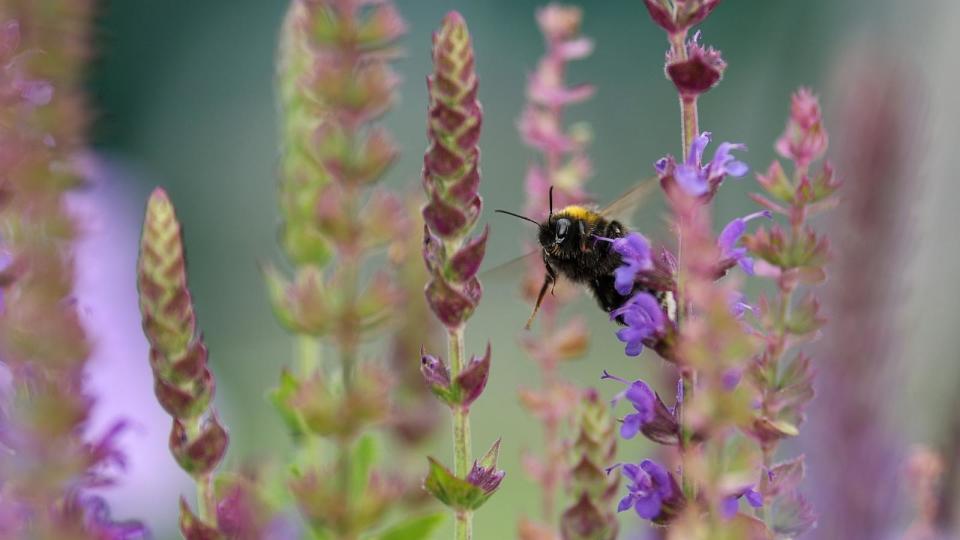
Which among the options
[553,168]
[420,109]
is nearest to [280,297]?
[553,168]

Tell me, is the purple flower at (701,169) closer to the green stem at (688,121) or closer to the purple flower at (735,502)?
the green stem at (688,121)

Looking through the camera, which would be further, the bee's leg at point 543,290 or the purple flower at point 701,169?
the bee's leg at point 543,290

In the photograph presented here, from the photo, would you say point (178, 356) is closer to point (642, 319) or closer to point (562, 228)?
point (642, 319)

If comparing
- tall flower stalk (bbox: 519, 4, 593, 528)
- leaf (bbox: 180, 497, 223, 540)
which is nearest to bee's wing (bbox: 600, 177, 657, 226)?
tall flower stalk (bbox: 519, 4, 593, 528)

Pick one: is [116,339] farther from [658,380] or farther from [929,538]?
[929,538]

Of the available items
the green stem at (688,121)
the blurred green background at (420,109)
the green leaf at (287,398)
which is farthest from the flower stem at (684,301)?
the blurred green background at (420,109)

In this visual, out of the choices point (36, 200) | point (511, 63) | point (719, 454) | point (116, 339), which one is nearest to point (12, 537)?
point (36, 200)
